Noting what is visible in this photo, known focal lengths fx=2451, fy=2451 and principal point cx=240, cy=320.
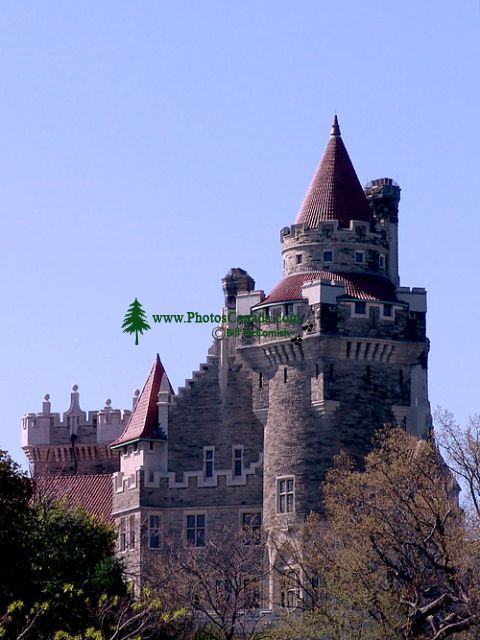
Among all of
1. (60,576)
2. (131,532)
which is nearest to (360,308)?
(131,532)

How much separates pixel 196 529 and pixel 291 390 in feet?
24.9

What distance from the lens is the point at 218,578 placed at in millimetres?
89688

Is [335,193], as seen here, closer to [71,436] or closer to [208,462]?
[208,462]

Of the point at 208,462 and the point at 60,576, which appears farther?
the point at 208,462

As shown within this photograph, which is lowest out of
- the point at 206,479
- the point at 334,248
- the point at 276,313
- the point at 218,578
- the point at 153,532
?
the point at 218,578

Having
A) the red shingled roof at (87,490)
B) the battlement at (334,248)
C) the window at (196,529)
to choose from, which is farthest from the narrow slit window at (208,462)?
the battlement at (334,248)

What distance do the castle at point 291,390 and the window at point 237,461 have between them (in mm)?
74

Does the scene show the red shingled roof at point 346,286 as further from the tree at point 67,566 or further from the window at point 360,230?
the tree at point 67,566

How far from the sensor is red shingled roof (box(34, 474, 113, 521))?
9938 centimetres

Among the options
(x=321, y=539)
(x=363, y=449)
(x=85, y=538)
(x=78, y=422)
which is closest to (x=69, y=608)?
(x=85, y=538)

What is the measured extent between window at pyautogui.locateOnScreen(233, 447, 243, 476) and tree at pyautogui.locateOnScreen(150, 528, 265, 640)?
111 inches

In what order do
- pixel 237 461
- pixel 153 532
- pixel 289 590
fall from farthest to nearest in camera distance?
pixel 237 461
pixel 153 532
pixel 289 590

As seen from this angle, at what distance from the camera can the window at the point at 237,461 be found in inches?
3730

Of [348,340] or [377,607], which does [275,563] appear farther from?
[377,607]
